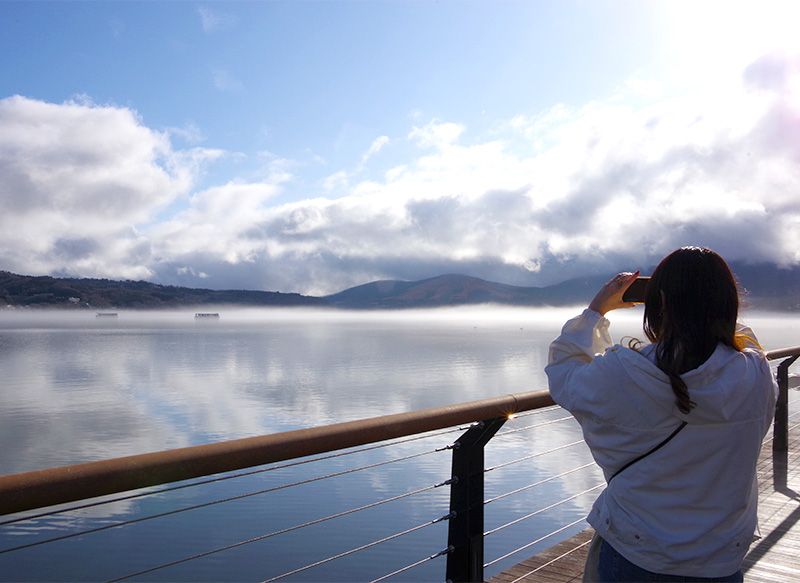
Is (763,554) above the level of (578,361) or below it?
below

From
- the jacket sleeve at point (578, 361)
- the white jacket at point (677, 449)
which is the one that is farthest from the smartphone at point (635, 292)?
the white jacket at point (677, 449)

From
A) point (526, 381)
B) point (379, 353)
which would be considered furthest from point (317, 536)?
point (379, 353)

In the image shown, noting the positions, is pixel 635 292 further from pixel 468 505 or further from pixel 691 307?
pixel 468 505

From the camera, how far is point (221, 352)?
45.2m

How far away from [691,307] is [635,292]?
18 centimetres

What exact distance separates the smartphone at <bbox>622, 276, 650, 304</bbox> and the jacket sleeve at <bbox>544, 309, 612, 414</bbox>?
7 cm

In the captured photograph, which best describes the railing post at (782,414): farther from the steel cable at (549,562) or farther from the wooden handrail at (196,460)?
the wooden handrail at (196,460)

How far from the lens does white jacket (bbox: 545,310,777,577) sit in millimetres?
1258

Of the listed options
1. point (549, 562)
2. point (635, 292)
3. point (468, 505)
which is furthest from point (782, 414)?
point (635, 292)

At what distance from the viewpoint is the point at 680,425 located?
1.28 metres

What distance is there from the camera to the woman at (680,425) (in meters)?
1.26

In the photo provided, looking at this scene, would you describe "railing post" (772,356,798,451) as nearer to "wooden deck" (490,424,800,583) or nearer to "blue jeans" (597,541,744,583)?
"wooden deck" (490,424,800,583)

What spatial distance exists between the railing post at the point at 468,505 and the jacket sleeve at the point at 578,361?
0.74 meters

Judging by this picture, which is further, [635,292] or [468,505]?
[468,505]
